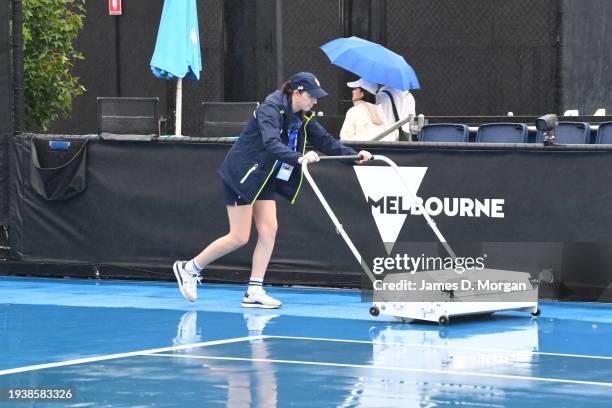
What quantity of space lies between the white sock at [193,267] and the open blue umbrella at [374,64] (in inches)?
125

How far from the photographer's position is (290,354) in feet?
30.4

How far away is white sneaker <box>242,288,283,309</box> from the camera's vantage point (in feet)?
38.3

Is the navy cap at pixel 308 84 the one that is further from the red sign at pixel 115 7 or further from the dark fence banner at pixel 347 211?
the red sign at pixel 115 7

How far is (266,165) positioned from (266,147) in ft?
1.18

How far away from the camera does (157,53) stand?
16.2 meters

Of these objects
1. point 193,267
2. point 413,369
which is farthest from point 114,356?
point 193,267

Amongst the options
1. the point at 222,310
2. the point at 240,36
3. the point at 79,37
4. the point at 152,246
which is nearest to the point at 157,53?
the point at 240,36

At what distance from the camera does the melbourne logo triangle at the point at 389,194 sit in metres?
12.3

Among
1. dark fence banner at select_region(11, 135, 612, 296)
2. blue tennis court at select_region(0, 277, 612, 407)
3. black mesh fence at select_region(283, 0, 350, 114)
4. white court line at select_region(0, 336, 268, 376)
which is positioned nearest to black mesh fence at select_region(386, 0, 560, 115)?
black mesh fence at select_region(283, 0, 350, 114)

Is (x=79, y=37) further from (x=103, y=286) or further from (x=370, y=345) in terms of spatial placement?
(x=370, y=345)

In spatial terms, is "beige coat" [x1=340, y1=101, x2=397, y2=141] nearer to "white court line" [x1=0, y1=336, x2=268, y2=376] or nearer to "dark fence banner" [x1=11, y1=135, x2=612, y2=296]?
"dark fence banner" [x1=11, y1=135, x2=612, y2=296]

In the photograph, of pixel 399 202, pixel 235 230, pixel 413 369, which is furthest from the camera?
pixel 399 202

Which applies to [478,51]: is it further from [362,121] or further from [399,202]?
[399,202]

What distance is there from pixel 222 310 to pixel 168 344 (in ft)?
6.12
